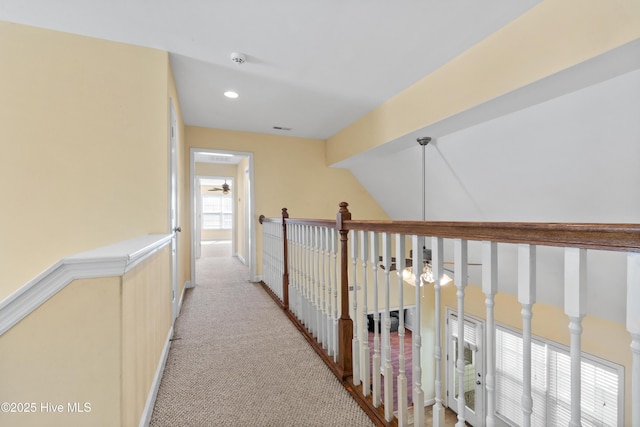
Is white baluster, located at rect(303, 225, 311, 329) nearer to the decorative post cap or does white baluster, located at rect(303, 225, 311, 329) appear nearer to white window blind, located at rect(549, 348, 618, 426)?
the decorative post cap

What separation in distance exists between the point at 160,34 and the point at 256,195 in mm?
2560

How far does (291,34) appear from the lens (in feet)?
6.64

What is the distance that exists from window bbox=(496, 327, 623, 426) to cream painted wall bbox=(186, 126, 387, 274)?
2.92 meters

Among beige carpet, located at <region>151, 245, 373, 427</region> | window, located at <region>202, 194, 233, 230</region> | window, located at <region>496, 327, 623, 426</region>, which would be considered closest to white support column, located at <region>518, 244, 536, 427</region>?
beige carpet, located at <region>151, 245, 373, 427</region>

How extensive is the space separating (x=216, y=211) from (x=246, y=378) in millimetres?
9557

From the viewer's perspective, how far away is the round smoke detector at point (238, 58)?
7.42 feet

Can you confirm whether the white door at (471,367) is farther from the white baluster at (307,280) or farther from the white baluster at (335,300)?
the white baluster at (335,300)

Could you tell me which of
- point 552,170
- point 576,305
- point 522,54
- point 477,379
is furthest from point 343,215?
point 477,379

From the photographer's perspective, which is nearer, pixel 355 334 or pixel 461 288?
pixel 461 288

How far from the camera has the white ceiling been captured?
5.77 ft

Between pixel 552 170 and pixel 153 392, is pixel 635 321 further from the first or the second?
pixel 552 170

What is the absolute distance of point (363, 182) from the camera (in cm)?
500

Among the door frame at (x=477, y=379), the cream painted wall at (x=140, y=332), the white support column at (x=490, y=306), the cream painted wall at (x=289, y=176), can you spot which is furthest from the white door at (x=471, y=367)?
the cream painted wall at (x=140, y=332)

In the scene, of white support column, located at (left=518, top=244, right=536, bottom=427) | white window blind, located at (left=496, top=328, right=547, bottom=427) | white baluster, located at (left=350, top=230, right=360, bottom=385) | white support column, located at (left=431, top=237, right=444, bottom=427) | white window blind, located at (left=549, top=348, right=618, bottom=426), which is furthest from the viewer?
white window blind, located at (left=496, top=328, right=547, bottom=427)
